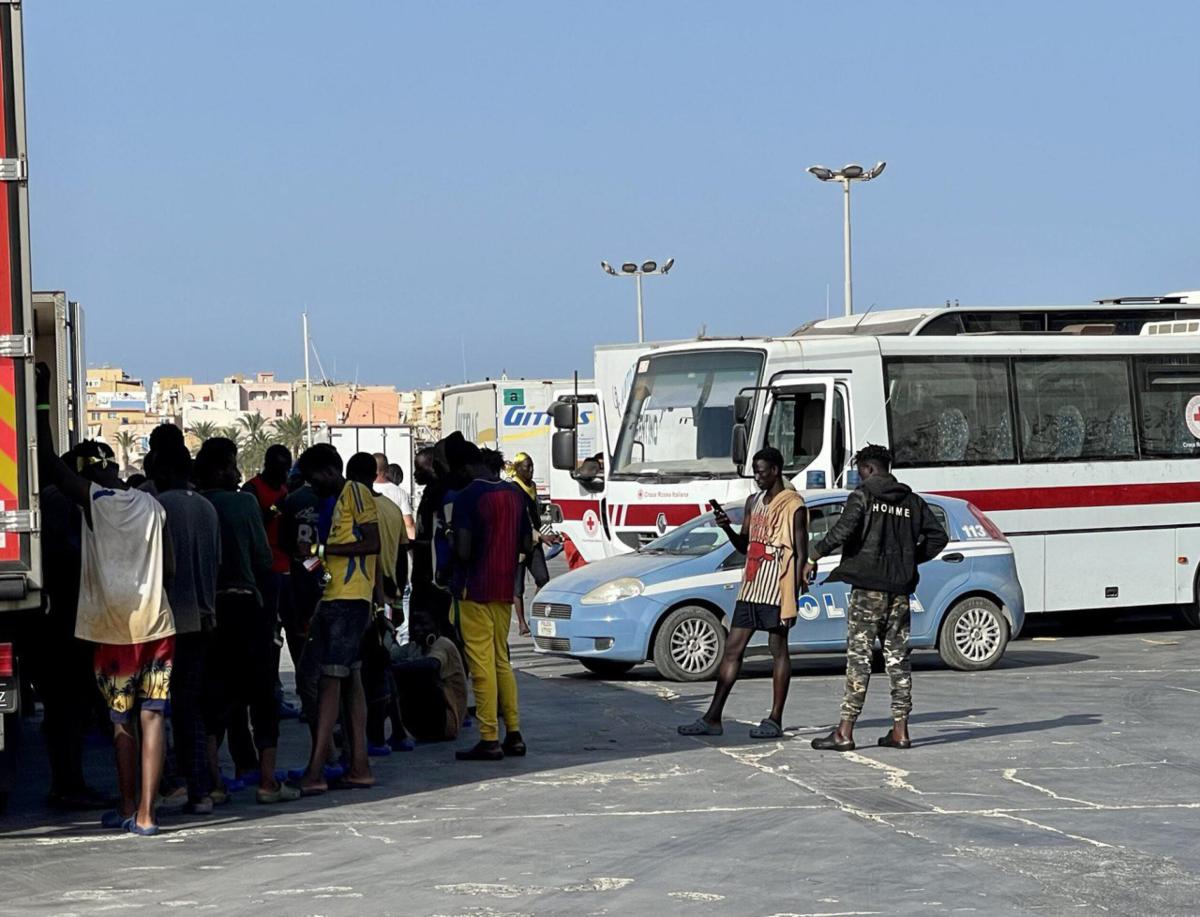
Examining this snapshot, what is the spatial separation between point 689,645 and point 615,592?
2.46 feet

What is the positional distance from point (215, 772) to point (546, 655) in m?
8.72

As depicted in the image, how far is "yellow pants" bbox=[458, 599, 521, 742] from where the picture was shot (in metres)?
11.8

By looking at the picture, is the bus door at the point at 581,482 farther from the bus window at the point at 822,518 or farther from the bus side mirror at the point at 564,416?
the bus window at the point at 822,518

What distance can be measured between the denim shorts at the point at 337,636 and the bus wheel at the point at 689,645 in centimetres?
578

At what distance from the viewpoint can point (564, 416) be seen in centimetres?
2208

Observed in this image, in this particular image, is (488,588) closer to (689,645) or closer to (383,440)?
(689,645)

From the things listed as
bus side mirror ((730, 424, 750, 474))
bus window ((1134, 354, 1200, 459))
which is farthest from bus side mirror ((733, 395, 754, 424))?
bus window ((1134, 354, 1200, 459))

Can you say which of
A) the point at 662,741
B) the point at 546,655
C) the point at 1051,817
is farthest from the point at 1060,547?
the point at 1051,817

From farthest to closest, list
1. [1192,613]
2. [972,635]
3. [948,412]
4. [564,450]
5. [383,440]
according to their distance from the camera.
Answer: [383,440], [564,450], [1192,613], [948,412], [972,635]

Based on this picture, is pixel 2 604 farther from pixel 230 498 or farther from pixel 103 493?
pixel 230 498

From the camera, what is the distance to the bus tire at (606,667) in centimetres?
1692

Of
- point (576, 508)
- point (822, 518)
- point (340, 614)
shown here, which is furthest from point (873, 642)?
point (576, 508)

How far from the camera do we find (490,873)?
8281mm

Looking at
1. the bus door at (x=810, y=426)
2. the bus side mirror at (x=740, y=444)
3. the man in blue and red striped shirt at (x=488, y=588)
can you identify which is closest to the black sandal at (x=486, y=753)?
the man in blue and red striped shirt at (x=488, y=588)
